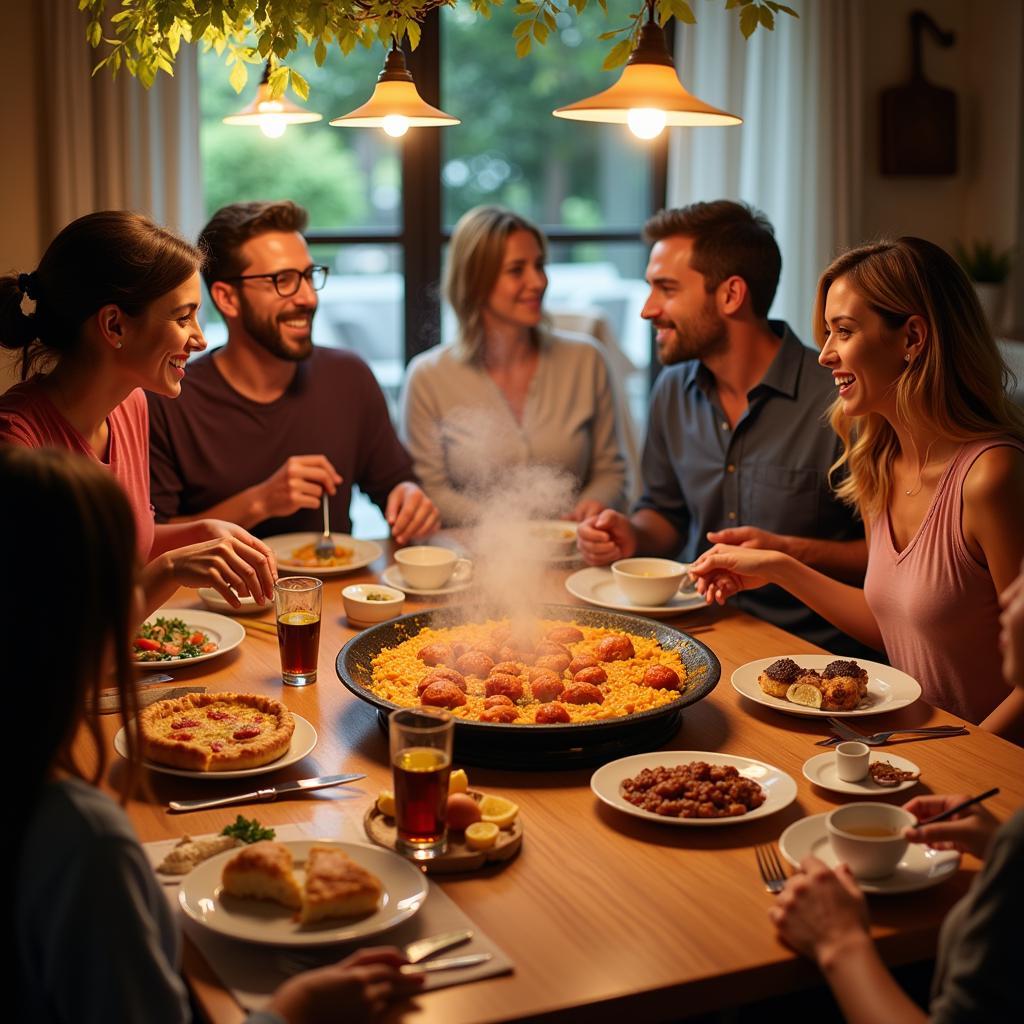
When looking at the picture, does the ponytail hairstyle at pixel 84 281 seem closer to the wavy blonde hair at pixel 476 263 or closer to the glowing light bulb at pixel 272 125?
the glowing light bulb at pixel 272 125

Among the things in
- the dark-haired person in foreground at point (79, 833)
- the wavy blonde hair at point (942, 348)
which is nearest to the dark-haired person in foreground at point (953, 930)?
the dark-haired person in foreground at point (79, 833)

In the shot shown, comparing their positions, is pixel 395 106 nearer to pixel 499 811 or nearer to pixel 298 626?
pixel 298 626

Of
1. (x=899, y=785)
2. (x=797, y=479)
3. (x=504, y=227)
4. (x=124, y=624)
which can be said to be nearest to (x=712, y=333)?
(x=797, y=479)

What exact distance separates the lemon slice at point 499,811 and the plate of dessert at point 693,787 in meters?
0.13

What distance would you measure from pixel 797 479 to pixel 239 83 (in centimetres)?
161

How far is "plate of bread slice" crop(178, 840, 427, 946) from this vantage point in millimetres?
1368

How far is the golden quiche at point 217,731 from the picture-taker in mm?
1772

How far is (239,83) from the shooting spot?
2805 millimetres

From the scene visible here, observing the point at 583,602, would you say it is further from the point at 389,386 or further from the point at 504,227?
the point at 389,386

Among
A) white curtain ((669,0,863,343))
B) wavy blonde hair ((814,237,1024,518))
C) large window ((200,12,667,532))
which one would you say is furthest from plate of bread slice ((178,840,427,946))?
white curtain ((669,0,863,343))

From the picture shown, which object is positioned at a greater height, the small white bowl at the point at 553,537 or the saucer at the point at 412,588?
the small white bowl at the point at 553,537

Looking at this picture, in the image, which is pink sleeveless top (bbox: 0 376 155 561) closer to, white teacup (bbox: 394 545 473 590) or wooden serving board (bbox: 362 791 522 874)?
white teacup (bbox: 394 545 473 590)

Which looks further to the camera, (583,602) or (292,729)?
(583,602)

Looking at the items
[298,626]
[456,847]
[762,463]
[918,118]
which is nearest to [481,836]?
[456,847]
